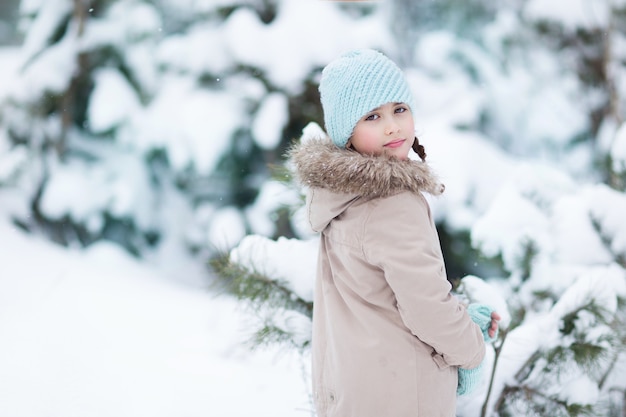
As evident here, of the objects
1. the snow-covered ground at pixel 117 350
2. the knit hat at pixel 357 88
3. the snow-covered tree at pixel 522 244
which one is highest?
the knit hat at pixel 357 88

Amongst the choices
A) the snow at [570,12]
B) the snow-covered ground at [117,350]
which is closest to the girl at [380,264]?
the snow-covered ground at [117,350]

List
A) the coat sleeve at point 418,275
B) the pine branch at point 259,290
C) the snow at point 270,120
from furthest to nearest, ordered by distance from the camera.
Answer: the snow at point 270,120 < the pine branch at point 259,290 < the coat sleeve at point 418,275

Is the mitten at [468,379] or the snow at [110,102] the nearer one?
the mitten at [468,379]

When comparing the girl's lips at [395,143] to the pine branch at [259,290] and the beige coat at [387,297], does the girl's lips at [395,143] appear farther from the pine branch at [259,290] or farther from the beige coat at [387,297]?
the pine branch at [259,290]

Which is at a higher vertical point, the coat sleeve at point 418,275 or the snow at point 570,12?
the coat sleeve at point 418,275

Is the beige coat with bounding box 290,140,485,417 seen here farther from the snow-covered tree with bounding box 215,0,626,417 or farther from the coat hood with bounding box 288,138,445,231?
the snow-covered tree with bounding box 215,0,626,417

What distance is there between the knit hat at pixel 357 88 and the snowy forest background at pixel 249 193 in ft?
0.90

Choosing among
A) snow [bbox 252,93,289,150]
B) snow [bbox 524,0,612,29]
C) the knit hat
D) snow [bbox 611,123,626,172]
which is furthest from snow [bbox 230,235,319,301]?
snow [bbox 524,0,612,29]

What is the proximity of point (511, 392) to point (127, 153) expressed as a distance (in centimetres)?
235

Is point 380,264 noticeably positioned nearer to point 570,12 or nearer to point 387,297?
point 387,297

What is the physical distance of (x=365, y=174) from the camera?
42.4 inches

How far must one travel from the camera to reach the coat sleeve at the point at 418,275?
1.05 meters

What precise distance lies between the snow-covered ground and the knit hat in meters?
0.64

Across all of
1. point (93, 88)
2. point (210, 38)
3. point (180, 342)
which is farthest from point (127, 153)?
point (180, 342)
